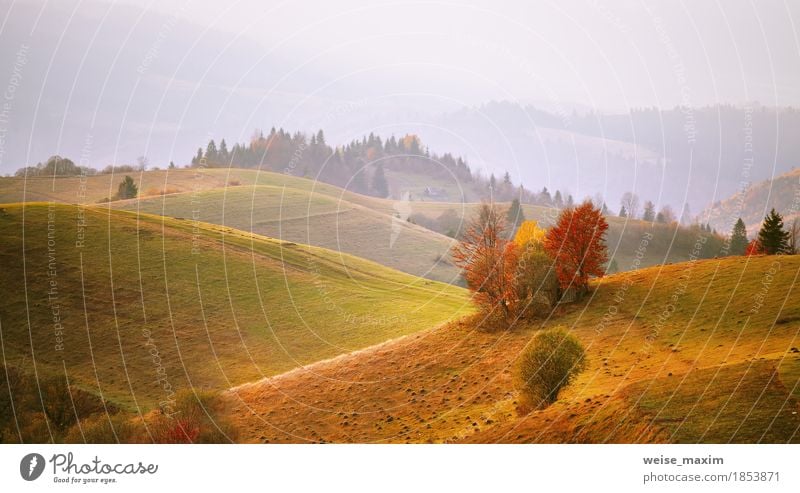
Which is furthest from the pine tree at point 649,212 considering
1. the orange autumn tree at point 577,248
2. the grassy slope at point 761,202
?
the orange autumn tree at point 577,248

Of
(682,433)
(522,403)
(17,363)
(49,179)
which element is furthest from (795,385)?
(49,179)

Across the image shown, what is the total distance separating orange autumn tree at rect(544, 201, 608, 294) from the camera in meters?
43.9

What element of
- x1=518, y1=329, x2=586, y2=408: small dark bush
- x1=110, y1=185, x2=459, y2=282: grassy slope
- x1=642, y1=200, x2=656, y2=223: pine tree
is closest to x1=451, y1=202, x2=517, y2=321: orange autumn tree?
x1=518, y1=329, x2=586, y2=408: small dark bush

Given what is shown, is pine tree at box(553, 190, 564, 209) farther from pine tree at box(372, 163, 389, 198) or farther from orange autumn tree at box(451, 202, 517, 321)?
orange autumn tree at box(451, 202, 517, 321)

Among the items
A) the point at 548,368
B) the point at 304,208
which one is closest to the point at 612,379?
the point at 548,368

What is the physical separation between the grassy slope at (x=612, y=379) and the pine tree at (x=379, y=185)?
74284 mm

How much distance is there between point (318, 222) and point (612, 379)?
82.7 metres

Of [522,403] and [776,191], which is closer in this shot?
[522,403]

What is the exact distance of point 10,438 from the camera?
3108 centimetres

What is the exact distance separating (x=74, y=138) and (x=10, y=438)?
36384mm

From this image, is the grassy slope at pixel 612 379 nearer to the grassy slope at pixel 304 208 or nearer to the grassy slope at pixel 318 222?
the grassy slope at pixel 304 208

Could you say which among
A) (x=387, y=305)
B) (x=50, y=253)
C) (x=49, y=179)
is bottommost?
(x=387, y=305)
